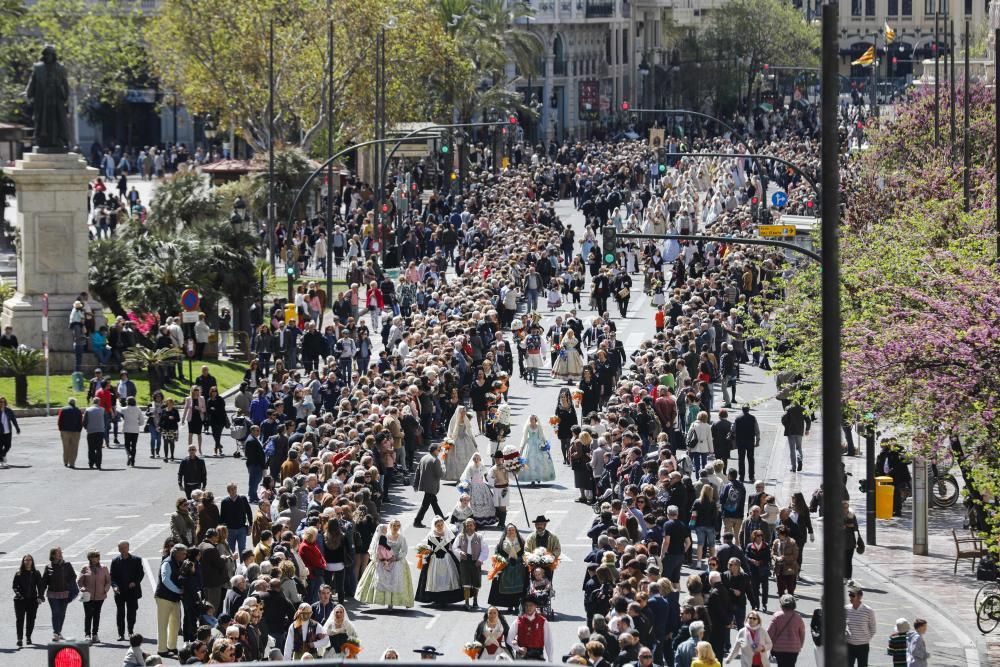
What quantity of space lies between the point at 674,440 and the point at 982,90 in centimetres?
3221

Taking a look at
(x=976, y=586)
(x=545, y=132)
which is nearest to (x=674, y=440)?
(x=976, y=586)

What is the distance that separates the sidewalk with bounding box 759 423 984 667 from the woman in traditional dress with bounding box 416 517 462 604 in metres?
3.83

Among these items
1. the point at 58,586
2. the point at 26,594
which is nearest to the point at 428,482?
the point at 58,586

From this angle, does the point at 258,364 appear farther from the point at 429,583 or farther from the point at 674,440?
the point at 429,583

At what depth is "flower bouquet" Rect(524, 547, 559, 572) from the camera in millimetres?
22406

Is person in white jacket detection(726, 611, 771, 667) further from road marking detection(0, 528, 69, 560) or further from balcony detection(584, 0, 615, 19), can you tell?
balcony detection(584, 0, 615, 19)

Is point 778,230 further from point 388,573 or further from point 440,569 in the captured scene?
point 388,573

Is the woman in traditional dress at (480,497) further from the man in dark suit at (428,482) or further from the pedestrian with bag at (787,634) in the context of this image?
the pedestrian with bag at (787,634)

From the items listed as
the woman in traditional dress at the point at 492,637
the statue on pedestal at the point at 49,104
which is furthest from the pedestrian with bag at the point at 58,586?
the statue on pedestal at the point at 49,104

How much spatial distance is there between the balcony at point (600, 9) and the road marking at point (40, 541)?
103728 mm

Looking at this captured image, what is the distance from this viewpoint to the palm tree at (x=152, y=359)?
3812 centimetres

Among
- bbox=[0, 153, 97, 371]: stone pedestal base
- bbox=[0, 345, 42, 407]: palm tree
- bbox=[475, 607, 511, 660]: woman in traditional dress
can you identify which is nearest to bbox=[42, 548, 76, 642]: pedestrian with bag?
bbox=[475, 607, 511, 660]: woman in traditional dress

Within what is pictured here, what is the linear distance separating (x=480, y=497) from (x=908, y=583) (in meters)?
5.51

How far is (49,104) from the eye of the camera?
136 ft
